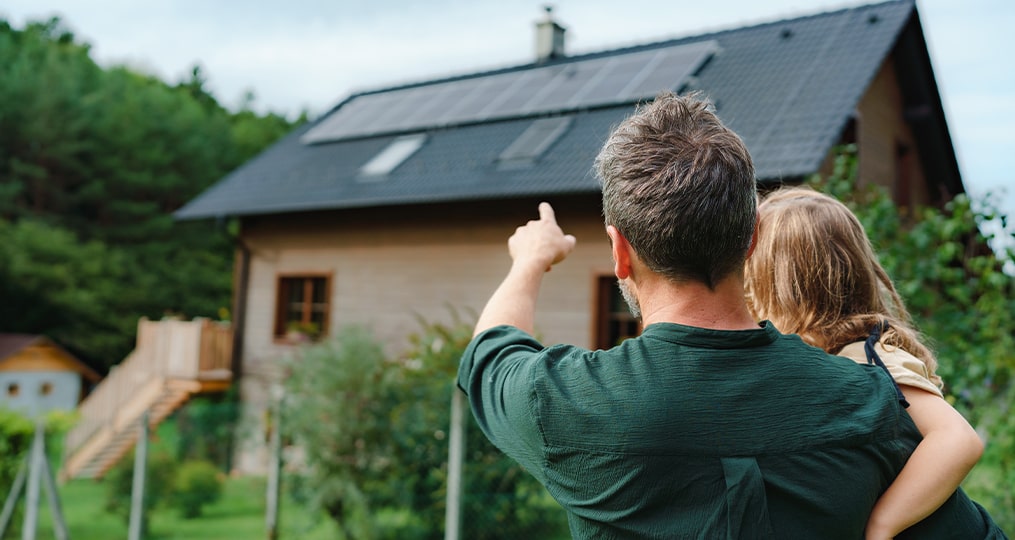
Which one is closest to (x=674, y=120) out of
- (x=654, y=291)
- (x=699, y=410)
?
(x=654, y=291)

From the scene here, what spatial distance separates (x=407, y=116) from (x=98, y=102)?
22.1 meters

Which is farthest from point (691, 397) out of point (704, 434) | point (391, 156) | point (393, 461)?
point (391, 156)

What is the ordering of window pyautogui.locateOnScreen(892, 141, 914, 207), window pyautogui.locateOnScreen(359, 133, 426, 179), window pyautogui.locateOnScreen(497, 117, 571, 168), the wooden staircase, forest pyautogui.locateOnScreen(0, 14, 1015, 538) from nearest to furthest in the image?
forest pyautogui.locateOnScreen(0, 14, 1015, 538) → window pyautogui.locateOnScreen(497, 117, 571, 168) → window pyautogui.locateOnScreen(892, 141, 914, 207) → window pyautogui.locateOnScreen(359, 133, 426, 179) → the wooden staircase

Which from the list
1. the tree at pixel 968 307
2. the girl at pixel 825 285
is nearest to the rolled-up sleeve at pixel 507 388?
the girl at pixel 825 285

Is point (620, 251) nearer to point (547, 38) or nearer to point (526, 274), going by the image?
point (526, 274)

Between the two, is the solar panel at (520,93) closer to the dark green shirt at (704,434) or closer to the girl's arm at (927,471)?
the girl's arm at (927,471)

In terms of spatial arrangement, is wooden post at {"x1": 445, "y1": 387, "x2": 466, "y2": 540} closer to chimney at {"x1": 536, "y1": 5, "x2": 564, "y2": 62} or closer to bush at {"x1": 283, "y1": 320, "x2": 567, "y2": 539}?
bush at {"x1": 283, "y1": 320, "x2": 567, "y2": 539}

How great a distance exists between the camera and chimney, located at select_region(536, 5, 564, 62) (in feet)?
54.1

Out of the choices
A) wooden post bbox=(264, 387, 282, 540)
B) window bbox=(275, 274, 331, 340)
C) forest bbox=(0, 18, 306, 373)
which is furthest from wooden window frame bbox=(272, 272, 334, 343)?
forest bbox=(0, 18, 306, 373)

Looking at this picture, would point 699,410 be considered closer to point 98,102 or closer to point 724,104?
point 724,104

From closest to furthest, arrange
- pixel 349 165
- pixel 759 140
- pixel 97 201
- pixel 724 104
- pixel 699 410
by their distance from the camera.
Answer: pixel 699 410, pixel 759 140, pixel 724 104, pixel 349 165, pixel 97 201

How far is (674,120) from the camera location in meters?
1.35

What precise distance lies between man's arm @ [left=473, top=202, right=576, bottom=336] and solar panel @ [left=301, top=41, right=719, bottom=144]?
10.4 meters

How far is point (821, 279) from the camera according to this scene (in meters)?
1.71
